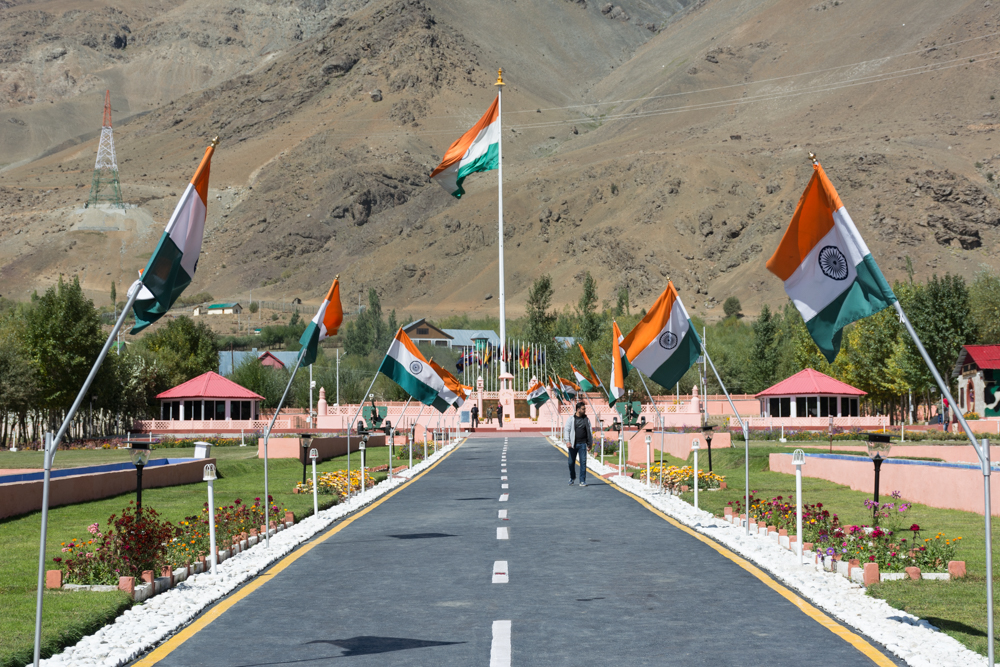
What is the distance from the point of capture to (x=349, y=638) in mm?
9789

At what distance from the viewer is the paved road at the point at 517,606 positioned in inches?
358

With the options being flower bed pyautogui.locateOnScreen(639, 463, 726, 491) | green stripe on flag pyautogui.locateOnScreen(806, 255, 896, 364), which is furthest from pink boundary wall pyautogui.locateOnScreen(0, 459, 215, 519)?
green stripe on flag pyautogui.locateOnScreen(806, 255, 896, 364)

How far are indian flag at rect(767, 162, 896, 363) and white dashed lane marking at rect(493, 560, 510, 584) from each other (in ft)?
13.8

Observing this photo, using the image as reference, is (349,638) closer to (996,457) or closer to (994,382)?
(996,457)

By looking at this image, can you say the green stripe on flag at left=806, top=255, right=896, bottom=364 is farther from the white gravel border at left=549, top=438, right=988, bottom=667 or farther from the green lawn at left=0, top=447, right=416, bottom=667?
the green lawn at left=0, top=447, right=416, bottom=667

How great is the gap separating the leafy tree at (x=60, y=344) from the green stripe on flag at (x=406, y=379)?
40.6m

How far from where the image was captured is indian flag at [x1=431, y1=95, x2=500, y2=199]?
5088 cm

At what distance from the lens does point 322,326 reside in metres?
21.7

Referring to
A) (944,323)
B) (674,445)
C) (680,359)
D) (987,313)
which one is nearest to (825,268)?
(680,359)

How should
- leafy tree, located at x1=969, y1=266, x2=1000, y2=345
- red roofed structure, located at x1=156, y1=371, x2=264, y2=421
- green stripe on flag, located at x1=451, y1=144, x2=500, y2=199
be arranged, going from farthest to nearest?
red roofed structure, located at x1=156, y1=371, x2=264, y2=421 < leafy tree, located at x1=969, y1=266, x2=1000, y2=345 < green stripe on flag, located at x1=451, y1=144, x2=500, y2=199

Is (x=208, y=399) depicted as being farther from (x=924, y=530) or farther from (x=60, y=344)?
(x=924, y=530)

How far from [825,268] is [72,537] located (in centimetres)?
1229

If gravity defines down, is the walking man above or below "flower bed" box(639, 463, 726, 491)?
above

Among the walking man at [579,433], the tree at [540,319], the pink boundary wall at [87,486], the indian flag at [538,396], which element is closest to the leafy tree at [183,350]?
the tree at [540,319]
